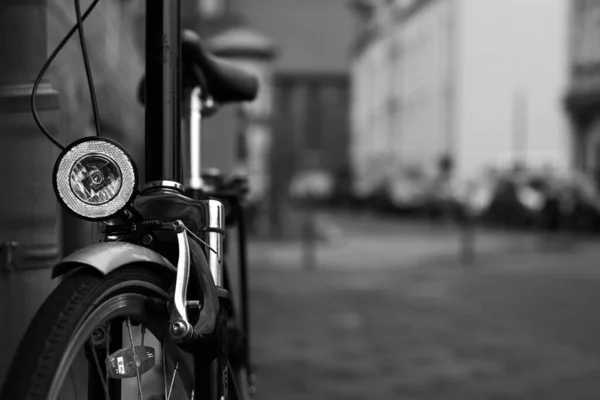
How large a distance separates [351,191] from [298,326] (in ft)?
190

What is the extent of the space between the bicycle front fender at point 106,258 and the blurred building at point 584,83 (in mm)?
43727

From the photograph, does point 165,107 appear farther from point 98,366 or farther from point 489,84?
point 489,84

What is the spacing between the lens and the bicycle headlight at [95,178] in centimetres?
242

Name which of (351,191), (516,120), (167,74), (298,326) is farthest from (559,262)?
(351,191)

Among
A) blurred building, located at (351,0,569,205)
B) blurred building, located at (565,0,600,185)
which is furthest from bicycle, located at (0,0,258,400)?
blurred building, located at (565,0,600,185)

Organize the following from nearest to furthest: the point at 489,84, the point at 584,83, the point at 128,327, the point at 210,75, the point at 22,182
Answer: the point at 128,327 < the point at 22,182 < the point at 210,75 < the point at 584,83 < the point at 489,84

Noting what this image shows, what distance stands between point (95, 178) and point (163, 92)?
42cm

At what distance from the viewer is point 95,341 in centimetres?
235

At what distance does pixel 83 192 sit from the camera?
2445mm

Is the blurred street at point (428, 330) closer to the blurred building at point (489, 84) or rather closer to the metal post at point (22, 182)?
the metal post at point (22, 182)

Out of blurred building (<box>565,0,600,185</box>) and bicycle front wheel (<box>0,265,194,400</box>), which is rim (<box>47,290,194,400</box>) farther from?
blurred building (<box>565,0,600,185</box>)

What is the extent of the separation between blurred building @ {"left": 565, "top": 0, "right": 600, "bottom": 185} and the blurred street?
1106 inches

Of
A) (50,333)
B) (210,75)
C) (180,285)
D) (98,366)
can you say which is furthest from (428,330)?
(50,333)

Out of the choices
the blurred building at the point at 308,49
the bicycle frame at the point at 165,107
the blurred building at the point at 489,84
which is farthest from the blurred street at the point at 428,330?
the blurred building at the point at 308,49
